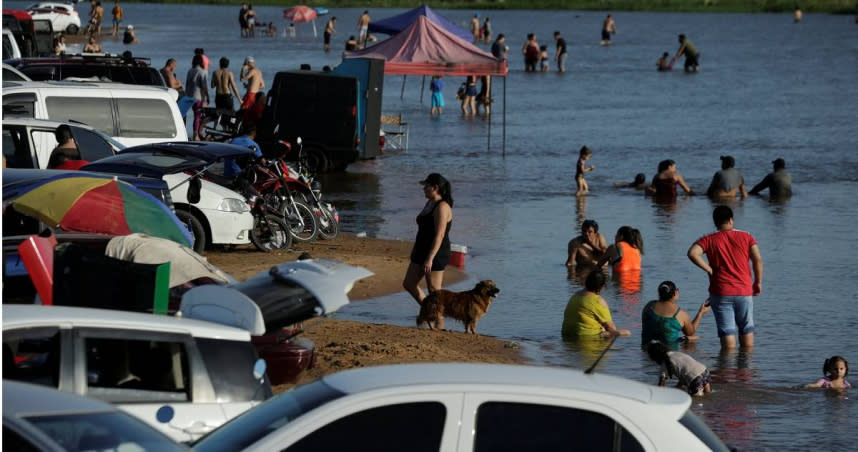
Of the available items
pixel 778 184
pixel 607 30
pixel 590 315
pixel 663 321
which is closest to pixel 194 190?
pixel 590 315

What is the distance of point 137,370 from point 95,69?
1739cm

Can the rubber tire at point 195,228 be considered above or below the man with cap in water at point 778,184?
above

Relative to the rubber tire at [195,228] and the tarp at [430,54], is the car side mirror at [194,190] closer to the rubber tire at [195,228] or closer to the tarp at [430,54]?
the rubber tire at [195,228]

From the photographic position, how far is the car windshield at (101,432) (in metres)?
5.20

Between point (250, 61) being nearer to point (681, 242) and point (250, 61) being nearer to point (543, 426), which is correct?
point (681, 242)

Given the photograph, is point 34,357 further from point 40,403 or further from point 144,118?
point 144,118

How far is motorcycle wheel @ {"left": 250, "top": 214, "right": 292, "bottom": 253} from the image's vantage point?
18.0m

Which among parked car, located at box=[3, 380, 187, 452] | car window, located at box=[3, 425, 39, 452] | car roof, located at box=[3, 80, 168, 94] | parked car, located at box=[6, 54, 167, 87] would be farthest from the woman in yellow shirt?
parked car, located at box=[6, 54, 167, 87]

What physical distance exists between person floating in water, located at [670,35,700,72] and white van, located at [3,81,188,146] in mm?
47378

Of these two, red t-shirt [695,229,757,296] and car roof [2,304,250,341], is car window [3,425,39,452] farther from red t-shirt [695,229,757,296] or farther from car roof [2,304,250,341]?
red t-shirt [695,229,757,296]

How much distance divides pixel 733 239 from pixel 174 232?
5.27 m

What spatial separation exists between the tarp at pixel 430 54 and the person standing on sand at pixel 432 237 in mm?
A: 17014

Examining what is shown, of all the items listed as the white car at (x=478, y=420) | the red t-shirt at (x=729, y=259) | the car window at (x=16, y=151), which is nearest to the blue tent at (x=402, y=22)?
the car window at (x=16, y=151)

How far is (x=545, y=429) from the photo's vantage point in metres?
5.75
